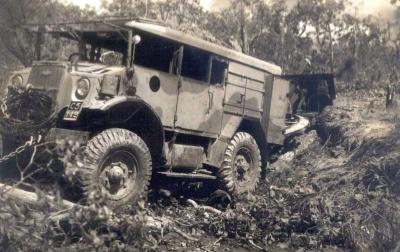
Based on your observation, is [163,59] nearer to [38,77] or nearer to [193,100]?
[193,100]

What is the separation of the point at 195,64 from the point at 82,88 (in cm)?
219

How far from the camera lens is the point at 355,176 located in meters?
8.50

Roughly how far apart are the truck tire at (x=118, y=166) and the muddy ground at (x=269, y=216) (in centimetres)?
36

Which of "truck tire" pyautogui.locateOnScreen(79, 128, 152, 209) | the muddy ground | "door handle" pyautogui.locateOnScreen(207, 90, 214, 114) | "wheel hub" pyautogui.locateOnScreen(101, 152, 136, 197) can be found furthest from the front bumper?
"door handle" pyautogui.locateOnScreen(207, 90, 214, 114)

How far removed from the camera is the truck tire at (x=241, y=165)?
8570mm

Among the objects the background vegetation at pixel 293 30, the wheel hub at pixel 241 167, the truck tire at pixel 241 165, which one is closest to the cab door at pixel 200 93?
the truck tire at pixel 241 165

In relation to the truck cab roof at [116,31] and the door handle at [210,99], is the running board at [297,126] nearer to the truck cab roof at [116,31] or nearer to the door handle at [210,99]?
the door handle at [210,99]

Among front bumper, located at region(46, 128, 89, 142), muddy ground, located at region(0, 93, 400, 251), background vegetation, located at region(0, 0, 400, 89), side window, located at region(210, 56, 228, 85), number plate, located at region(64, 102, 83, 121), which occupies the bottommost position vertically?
muddy ground, located at region(0, 93, 400, 251)

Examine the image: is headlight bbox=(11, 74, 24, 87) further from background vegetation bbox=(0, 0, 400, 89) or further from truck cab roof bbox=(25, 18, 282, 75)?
background vegetation bbox=(0, 0, 400, 89)

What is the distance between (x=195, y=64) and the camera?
26.3 ft

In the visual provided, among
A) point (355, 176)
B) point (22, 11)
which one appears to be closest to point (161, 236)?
point (355, 176)

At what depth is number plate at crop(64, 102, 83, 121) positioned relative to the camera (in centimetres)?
614

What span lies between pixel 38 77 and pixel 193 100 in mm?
2391

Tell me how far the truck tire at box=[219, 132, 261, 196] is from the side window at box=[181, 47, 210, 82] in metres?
1.38
